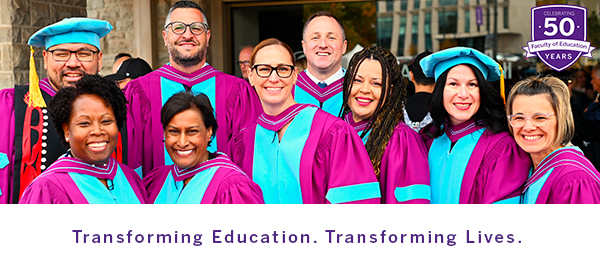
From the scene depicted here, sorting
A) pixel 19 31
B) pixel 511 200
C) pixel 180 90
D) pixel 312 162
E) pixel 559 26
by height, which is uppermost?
pixel 559 26

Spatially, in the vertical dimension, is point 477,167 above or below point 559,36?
below

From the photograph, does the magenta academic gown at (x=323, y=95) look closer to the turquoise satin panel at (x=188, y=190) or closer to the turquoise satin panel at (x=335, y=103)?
the turquoise satin panel at (x=335, y=103)

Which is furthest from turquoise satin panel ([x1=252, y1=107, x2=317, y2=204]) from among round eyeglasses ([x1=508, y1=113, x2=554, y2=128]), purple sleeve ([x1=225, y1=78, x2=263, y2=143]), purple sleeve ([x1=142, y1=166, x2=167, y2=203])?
round eyeglasses ([x1=508, y1=113, x2=554, y2=128])

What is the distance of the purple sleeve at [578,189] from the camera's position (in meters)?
2.19

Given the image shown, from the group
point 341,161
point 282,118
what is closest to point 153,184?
point 282,118

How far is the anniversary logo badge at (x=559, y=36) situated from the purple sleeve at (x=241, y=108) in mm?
3763

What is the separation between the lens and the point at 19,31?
448 centimetres

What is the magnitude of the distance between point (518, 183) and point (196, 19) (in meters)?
1.99

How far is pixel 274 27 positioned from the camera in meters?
6.93

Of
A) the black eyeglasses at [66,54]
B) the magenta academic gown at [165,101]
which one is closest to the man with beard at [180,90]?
the magenta academic gown at [165,101]

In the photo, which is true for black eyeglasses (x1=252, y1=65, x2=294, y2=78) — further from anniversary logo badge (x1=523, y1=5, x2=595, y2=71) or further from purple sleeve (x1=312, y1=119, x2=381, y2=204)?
anniversary logo badge (x1=523, y1=5, x2=595, y2=71)

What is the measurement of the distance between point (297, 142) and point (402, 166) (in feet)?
1.75

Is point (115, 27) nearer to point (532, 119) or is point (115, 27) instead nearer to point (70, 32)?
point (70, 32)
